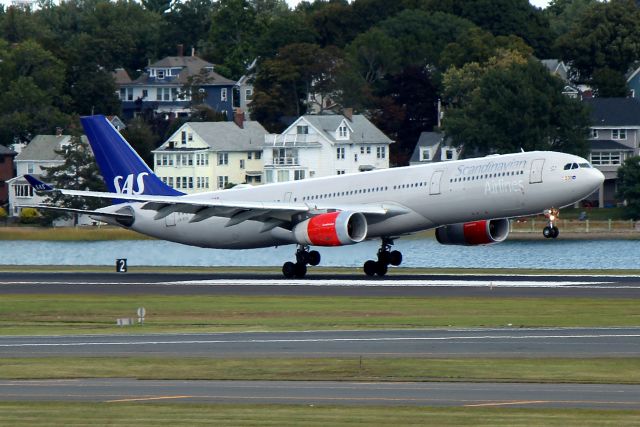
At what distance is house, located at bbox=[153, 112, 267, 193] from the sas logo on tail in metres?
75.5

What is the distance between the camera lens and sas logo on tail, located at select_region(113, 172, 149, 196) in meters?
68.5

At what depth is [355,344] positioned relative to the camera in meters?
36.7

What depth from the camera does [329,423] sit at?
83.5 ft

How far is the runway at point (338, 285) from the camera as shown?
5262cm

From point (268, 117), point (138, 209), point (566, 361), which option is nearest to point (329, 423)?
point (566, 361)

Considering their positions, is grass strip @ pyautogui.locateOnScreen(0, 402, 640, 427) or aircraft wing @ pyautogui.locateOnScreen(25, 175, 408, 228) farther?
aircraft wing @ pyautogui.locateOnScreen(25, 175, 408, 228)

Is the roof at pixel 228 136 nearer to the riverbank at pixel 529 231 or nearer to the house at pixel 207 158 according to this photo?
the house at pixel 207 158

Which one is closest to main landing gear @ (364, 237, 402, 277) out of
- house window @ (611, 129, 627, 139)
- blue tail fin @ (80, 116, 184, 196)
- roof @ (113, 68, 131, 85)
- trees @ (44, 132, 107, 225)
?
blue tail fin @ (80, 116, 184, 196)

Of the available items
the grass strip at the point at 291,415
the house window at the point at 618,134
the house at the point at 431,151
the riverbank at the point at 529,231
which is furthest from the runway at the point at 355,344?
the house at the point at 431,151

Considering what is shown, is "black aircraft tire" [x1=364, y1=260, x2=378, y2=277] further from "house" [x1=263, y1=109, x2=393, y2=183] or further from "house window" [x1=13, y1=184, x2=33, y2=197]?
"house window" [x1=13, y1=184, x2=33, y2=197]

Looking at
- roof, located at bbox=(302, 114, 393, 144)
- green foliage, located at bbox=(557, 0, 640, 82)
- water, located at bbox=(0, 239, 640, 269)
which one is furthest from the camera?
green foliage, located at bbox=(557, 0, 640, 82)

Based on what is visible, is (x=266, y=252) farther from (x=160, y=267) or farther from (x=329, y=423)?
(x=329, y=423)

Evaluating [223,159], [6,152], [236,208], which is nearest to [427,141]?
[223,159]

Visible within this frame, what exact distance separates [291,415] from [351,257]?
48.3 m
